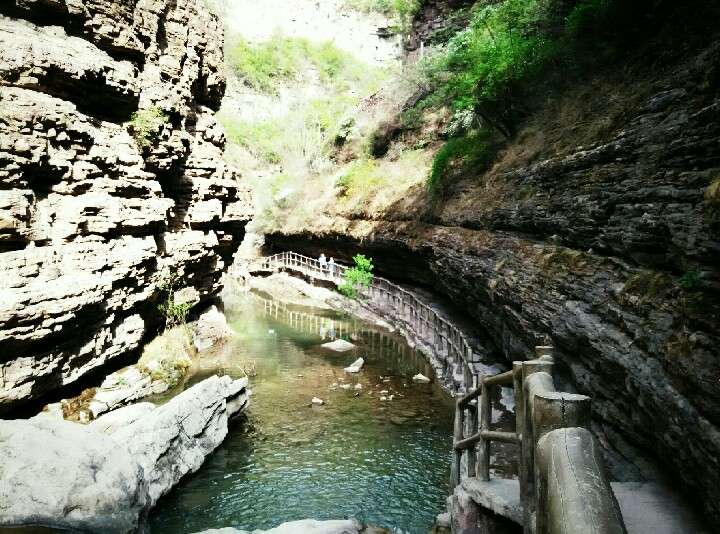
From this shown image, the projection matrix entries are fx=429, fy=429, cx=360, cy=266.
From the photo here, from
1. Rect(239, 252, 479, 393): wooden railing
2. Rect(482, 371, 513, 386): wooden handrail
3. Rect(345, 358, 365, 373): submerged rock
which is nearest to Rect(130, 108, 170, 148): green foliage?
Rect(345, 358, 365, 373): submerged rock

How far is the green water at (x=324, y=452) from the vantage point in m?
7.97

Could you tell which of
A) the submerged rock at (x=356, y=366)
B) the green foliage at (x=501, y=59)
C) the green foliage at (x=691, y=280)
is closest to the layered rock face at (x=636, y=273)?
the green foliage at (x=691, y=280)

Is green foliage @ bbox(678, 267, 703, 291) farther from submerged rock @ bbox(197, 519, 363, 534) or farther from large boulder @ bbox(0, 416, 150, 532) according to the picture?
large boulder @ bbox(0, 416, 150, 532)

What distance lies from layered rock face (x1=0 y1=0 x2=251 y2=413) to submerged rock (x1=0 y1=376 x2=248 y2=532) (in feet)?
8.25

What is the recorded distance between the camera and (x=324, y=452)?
9.93m

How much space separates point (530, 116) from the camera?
1414 cm

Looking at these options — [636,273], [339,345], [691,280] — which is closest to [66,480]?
[691,280]

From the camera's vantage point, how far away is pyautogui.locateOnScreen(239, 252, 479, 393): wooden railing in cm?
1204

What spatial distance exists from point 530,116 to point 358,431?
1122cm

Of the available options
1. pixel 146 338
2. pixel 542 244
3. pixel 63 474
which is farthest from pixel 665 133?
pixel 146 338

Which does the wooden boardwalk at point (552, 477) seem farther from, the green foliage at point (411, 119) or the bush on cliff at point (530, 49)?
the green foliage at point (411, 119)

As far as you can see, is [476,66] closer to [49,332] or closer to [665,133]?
[665,133]

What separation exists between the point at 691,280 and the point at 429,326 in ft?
41.5

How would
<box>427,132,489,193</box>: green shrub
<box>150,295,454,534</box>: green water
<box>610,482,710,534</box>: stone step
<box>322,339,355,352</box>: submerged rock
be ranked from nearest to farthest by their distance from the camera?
<box>610,482,710,534</box>: stone step, <box>150,295,454,534</box>: green water, <box>427,132,489,193</box>: green shrub, <box>322,339,355,352</box>: submerged rock
